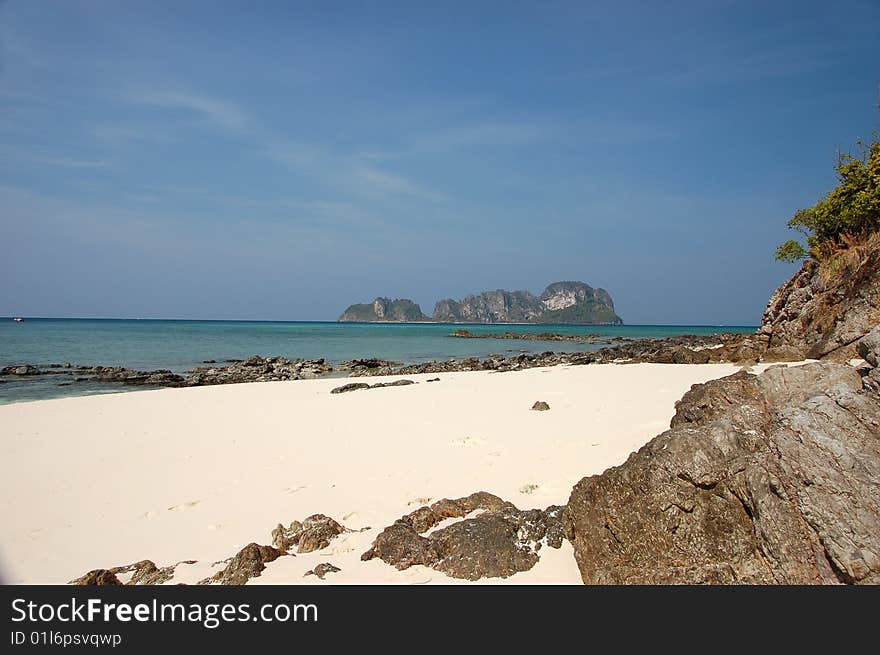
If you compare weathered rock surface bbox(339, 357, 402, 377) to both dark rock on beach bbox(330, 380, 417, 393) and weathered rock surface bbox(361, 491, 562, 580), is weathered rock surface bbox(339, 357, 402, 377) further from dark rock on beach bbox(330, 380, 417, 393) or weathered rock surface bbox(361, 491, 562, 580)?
weathered rock surface bbox(361, 491, 562, 580)

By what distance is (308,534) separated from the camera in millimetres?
5395

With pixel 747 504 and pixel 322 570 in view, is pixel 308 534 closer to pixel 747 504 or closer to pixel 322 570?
pixel 322 570

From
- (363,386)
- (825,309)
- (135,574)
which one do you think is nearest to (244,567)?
(135,574)

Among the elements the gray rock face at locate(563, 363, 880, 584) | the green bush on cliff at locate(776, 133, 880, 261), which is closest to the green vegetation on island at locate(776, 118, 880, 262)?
the green bush on cliff at locate(776, 133, 880, 261)

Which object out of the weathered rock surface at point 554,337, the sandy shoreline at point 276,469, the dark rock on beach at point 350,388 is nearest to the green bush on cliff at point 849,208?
the sandy shoreline at point 276,469

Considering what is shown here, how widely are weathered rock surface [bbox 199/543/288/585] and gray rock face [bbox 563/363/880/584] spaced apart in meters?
3.01

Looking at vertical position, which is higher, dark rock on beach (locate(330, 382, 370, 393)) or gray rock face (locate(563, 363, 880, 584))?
gray rock face (locate(563, 363, 880, 584))

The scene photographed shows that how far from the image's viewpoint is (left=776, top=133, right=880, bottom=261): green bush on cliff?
67.6 ft

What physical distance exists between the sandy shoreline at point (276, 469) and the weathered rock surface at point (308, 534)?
21 centimetres

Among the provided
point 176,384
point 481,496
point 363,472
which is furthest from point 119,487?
point 176,384

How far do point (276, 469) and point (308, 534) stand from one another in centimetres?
295

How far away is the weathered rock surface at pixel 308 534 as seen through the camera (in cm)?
527

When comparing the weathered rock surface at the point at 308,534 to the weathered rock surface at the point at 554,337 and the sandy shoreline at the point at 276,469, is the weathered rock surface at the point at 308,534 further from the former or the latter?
the weathered rock surface at the point at 554,337
